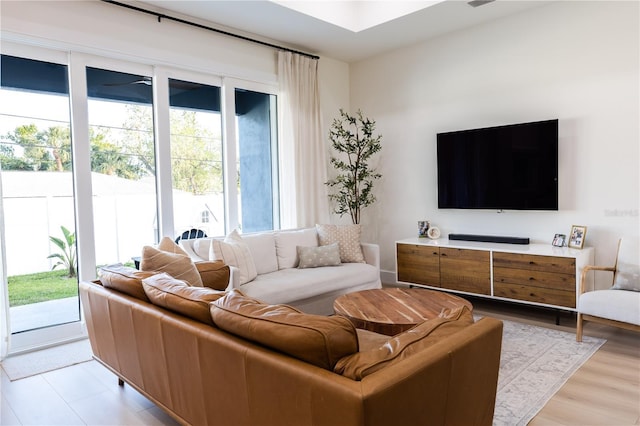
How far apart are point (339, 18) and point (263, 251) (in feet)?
8.37

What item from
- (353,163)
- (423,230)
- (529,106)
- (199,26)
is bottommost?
(423,230)

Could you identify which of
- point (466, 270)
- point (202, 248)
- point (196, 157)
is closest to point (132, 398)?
point (202, 248)

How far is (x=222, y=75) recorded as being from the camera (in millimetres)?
4527

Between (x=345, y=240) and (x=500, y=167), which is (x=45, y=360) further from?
(x=500, y=167)

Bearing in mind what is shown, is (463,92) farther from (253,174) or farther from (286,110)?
(253,174)

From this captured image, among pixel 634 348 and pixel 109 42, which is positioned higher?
pixel 109 42

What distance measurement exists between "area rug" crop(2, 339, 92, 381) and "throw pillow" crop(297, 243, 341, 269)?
1.99 m

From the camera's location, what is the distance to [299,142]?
16.7 feet

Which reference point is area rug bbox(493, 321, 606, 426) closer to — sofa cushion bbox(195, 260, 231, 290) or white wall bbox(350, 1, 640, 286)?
white wall bbox(350, 1, 640, 286)

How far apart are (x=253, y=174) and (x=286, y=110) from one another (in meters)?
0.85

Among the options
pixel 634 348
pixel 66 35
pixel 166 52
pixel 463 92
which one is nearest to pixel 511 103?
pixel 463 92

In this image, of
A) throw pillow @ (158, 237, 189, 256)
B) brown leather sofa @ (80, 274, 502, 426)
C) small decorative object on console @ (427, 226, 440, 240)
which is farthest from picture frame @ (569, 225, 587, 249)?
throw pillow @ (158, 237, 189, 256)

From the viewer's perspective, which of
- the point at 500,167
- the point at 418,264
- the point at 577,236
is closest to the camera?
the point at 577,236

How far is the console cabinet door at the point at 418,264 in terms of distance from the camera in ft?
14.7
